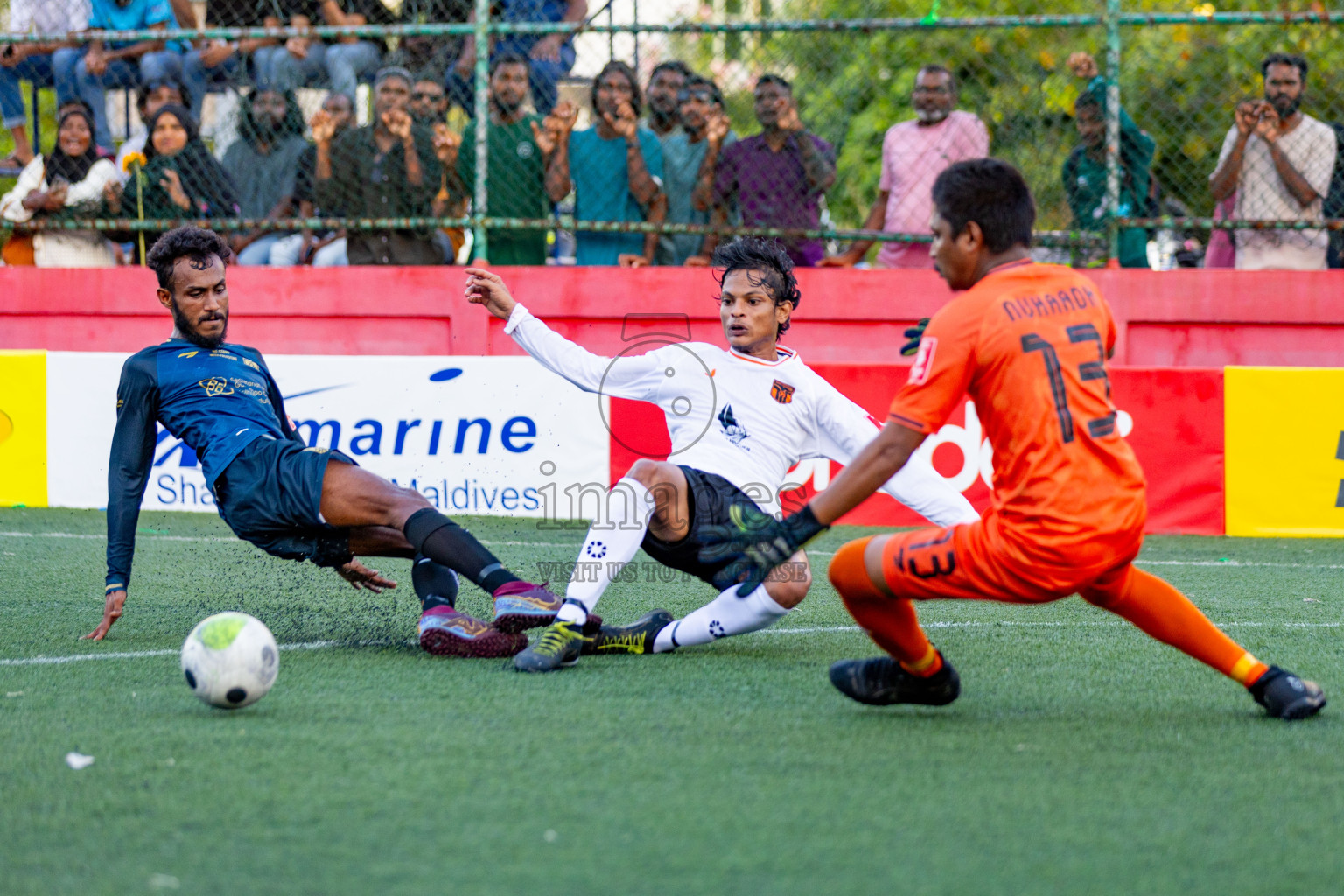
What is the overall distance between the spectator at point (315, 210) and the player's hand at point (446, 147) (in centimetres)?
74

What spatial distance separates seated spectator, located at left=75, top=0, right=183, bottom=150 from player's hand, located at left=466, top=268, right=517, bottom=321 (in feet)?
23.0

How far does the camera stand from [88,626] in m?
5.59

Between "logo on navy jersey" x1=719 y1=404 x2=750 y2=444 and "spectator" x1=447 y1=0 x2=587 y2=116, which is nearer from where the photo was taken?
"logo on navy jersey" x1=719 y1=404 x2=750 y2=444

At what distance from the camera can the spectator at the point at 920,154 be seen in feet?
31.0

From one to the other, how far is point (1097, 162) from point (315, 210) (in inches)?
224

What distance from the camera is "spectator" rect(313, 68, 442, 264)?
9.72 metres

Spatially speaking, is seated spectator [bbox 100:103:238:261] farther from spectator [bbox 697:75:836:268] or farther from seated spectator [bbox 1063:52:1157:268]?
seated spectator [bbox 1063:52:1157:268]

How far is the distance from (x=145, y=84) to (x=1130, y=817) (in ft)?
33.1

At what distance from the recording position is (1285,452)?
8648mm

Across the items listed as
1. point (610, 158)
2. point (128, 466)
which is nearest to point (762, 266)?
point (128, 466)

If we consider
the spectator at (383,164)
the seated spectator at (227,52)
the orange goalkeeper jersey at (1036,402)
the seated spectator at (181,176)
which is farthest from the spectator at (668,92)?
the orange goalkeeper jersey at (1036,402)

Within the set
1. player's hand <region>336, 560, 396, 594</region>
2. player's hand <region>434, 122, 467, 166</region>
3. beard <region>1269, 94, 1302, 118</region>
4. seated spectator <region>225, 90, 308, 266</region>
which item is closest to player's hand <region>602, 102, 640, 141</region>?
player's hand <region>434, 122, 467, 166</region>

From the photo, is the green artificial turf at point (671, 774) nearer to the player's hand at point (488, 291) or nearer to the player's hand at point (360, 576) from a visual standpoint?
the player's hand at point (360, 576)

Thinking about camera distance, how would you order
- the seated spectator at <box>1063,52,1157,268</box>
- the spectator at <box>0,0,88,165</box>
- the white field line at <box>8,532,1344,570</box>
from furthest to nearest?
1. the spectator at <box>0,0,88,165</box>
2. the seated spectator at <box>1063,52,1157,268</box>
3. the white field line at <box>8,532,1344,570</box>
